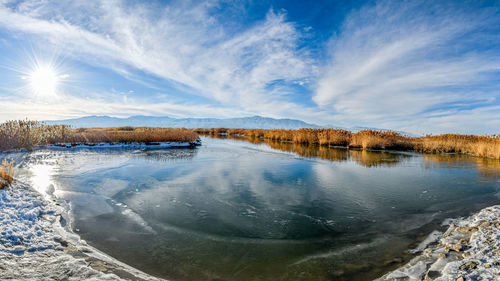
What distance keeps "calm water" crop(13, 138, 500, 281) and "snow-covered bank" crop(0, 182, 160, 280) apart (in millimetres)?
309

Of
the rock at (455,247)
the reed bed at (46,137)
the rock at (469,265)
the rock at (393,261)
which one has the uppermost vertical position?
the reed bed at (46,137)

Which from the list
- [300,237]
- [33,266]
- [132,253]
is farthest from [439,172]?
[33,266]

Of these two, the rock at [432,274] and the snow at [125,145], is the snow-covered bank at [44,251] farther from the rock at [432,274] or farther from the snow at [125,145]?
the snow at [125,145]

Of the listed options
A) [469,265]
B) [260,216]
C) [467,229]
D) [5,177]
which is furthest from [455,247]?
[5,177]

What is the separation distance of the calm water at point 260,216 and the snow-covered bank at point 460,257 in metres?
0.31

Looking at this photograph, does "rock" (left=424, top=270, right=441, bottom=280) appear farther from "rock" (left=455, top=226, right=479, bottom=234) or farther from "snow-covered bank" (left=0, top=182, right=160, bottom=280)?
"snow-covered bank" (left=0, top=182, right=160, bottom=280)

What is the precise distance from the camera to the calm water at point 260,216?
3.85 m

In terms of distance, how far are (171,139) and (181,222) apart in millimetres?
21630

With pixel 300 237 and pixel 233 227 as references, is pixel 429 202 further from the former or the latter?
pixel 233 227

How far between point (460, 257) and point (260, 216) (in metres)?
3.68

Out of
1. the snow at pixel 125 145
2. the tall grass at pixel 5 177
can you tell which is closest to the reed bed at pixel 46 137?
the snow at pixel 125 145

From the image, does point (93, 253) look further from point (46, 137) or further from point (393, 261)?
point (46, 137)

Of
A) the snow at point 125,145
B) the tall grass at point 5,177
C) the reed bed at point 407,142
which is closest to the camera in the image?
the tall grass at point 5,177

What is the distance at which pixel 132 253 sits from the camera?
407 centimetres
